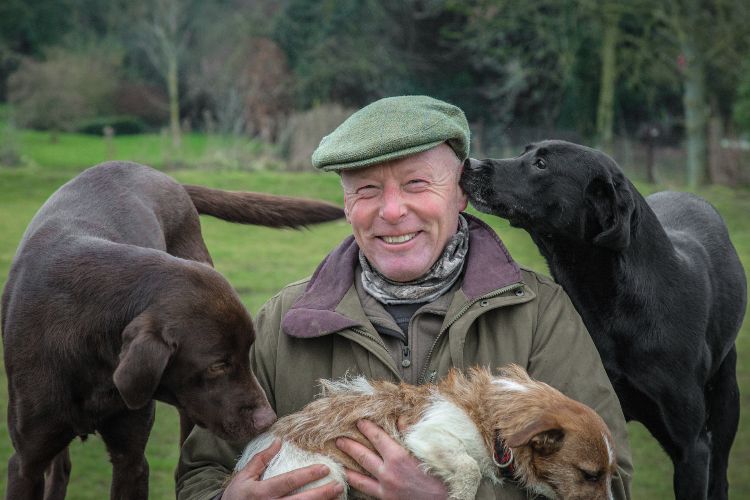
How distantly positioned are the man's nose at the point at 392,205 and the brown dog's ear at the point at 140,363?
1.05 m

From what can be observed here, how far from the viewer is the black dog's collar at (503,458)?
347 cm

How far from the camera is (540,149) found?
4.50 m

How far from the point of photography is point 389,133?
370cm

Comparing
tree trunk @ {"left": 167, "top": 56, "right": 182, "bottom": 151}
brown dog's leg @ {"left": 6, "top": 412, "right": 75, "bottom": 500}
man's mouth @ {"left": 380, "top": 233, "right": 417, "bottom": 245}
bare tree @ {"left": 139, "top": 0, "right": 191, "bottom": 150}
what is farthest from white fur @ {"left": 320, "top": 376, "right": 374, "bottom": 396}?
Answer: bare tree @ {"left": 139, "top": 0, "right": 191, "bottom": 150}

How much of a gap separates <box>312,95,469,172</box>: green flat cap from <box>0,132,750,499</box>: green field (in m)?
1.61

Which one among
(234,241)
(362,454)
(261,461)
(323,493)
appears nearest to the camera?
(323,493)

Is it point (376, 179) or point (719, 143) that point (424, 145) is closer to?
point (376, 179)

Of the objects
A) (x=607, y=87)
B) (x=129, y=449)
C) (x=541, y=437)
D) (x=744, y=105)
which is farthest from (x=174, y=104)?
(x=541, y=437)

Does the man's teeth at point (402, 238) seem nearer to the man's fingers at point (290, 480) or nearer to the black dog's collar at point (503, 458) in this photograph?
the black dog's collar at point (503, 458)

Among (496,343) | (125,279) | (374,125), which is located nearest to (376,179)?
(374,125)

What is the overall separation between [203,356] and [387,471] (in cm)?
94

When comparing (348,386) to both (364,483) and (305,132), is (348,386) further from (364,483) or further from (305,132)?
(305,132)

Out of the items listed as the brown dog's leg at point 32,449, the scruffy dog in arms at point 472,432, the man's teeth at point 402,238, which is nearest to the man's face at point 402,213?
the man's teeth at point 402,238

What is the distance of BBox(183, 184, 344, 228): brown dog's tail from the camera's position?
19.1ft
